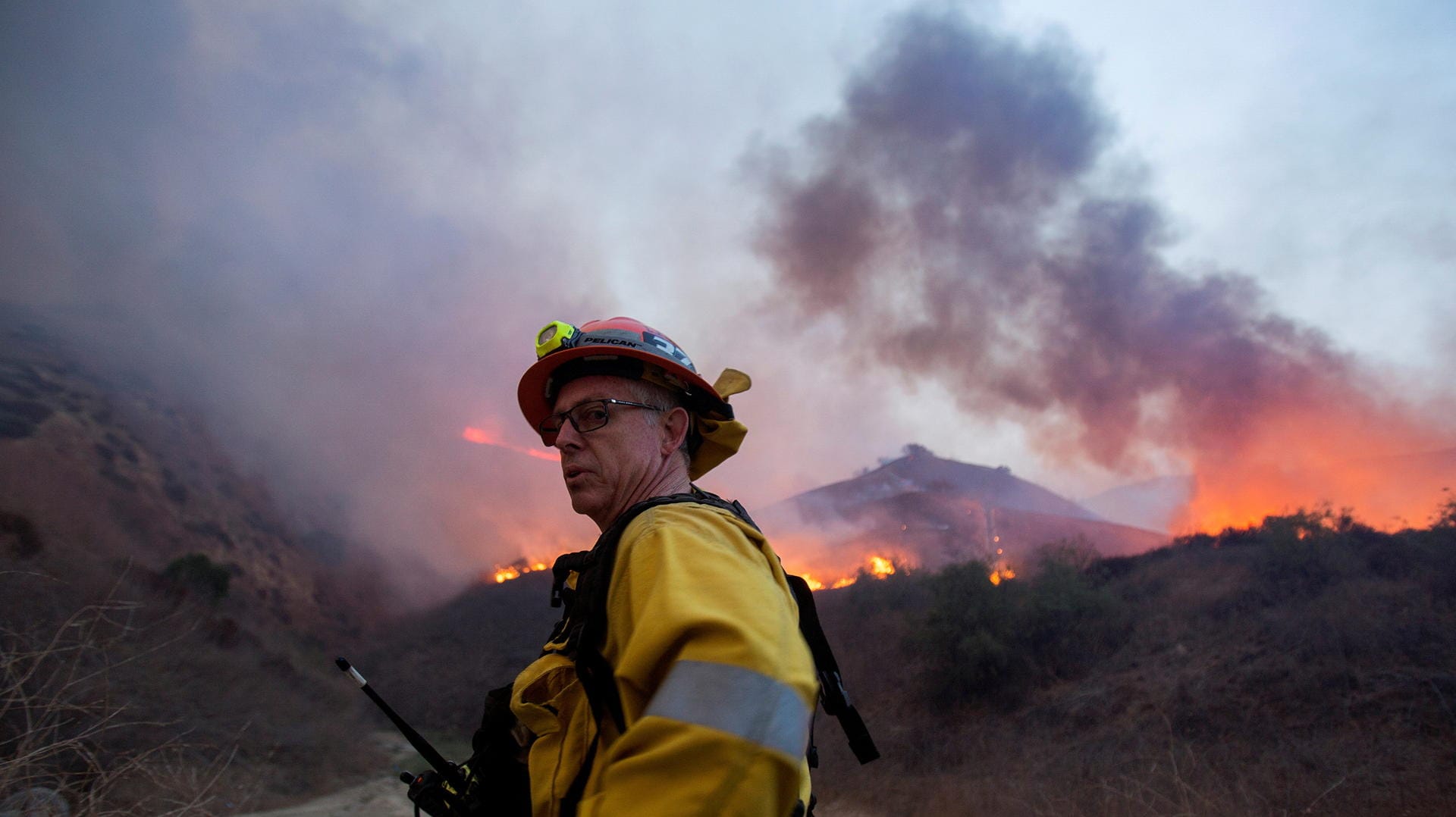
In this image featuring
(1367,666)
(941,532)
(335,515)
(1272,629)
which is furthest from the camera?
(941,532)

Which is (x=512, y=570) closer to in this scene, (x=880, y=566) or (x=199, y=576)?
(x=199, y=576)

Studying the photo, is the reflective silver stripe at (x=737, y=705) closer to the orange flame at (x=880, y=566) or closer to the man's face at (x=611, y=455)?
the man's face at (x=611, y=455)

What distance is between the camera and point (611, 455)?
1895 millimetres

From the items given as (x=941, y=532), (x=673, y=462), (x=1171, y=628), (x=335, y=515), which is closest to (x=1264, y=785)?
(x=1171, y=628)

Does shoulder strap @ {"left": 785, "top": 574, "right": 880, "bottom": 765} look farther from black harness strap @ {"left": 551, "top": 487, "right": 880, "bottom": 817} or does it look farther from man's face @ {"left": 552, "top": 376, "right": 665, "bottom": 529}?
man's face @ {"left": 552, "top": 376, "right": 665, "bottom": 529}

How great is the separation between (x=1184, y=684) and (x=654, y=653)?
476 inches

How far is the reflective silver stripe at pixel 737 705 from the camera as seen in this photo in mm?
964

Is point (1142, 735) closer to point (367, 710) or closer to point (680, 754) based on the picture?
point (680, 754)

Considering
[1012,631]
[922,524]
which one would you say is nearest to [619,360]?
[1012,631]

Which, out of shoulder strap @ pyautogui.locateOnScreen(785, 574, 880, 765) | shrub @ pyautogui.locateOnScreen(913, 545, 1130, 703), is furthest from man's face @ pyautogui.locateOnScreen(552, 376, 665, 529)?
shrub @ pyautogui.locateOnScreen(913, 545, 1130, 703)

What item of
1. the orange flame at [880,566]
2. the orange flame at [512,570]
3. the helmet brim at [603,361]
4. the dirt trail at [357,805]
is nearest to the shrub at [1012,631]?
the dirt trail at [357,805]

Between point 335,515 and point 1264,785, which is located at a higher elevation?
point 335,515

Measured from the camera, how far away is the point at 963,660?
518 inches

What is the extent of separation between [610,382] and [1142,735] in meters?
10.6
